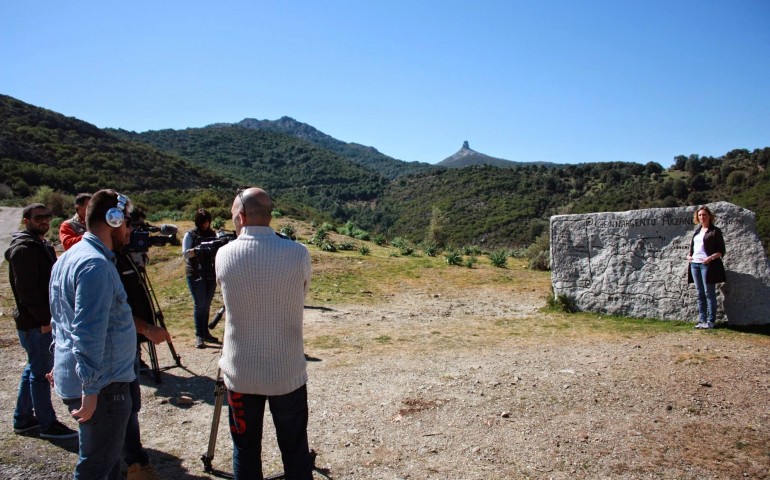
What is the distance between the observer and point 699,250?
714 cm

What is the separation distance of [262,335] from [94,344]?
2.58ft

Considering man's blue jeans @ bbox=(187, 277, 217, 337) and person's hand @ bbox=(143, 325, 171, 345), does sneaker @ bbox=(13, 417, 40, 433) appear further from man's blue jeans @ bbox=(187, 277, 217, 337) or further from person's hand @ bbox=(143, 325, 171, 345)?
man's blue jeans @ bbox=(187, 277, 217, 337)

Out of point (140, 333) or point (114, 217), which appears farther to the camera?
point (140, 333)

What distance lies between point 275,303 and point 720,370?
500cm

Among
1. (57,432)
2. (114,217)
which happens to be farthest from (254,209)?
(57,432)

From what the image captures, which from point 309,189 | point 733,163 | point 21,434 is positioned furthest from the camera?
point 309,189

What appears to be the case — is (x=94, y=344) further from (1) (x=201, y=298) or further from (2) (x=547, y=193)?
(2) (x=547, y=193)

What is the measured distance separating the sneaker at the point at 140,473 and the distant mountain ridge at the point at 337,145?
115 meters

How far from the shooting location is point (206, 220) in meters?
6.81

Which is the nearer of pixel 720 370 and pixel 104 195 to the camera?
pixel 104 195

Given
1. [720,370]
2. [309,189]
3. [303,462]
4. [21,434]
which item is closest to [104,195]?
[303,462]

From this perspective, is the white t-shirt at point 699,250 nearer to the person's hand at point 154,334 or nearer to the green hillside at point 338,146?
the person's hand at point 154,334

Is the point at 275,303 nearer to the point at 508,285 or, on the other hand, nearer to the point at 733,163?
the point at 508,285

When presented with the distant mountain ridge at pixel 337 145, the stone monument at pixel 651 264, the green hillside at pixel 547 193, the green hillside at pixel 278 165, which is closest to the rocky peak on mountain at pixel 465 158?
the distant mountain ridge at pixel 337 145
